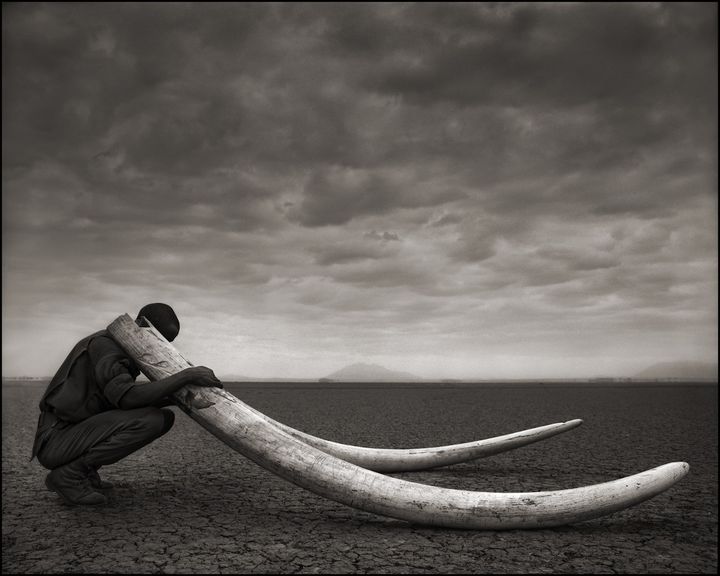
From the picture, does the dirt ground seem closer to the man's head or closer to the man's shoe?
the man's shoe

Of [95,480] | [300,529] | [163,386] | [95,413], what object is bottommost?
[300,529]

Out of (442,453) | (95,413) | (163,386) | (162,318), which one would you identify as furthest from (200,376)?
(442,453)

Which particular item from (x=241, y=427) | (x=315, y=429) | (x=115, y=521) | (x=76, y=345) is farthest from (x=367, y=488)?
(x=315, y=429)

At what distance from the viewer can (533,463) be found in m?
5.56

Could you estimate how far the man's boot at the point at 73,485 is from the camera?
11.8 feet

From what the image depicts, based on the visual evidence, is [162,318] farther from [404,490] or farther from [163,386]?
[404,490]

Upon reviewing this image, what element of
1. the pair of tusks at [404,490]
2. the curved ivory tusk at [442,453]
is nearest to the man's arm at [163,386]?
the pair of tusks at [404,490]

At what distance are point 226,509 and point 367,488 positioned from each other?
1145 millimetres

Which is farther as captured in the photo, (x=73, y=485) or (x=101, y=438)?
(x=73, y=485)

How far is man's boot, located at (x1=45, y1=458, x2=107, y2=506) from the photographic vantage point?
3606 millimetres

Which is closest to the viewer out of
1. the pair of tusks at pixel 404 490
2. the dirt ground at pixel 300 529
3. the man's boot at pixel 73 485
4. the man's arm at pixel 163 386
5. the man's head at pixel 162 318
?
the dirt ground at pixel 300 529

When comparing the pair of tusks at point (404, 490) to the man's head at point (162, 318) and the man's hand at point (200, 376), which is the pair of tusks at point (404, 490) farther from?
the man's head at point (162, 318)

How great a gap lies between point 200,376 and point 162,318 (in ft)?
2.29

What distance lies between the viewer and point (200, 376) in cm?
337
